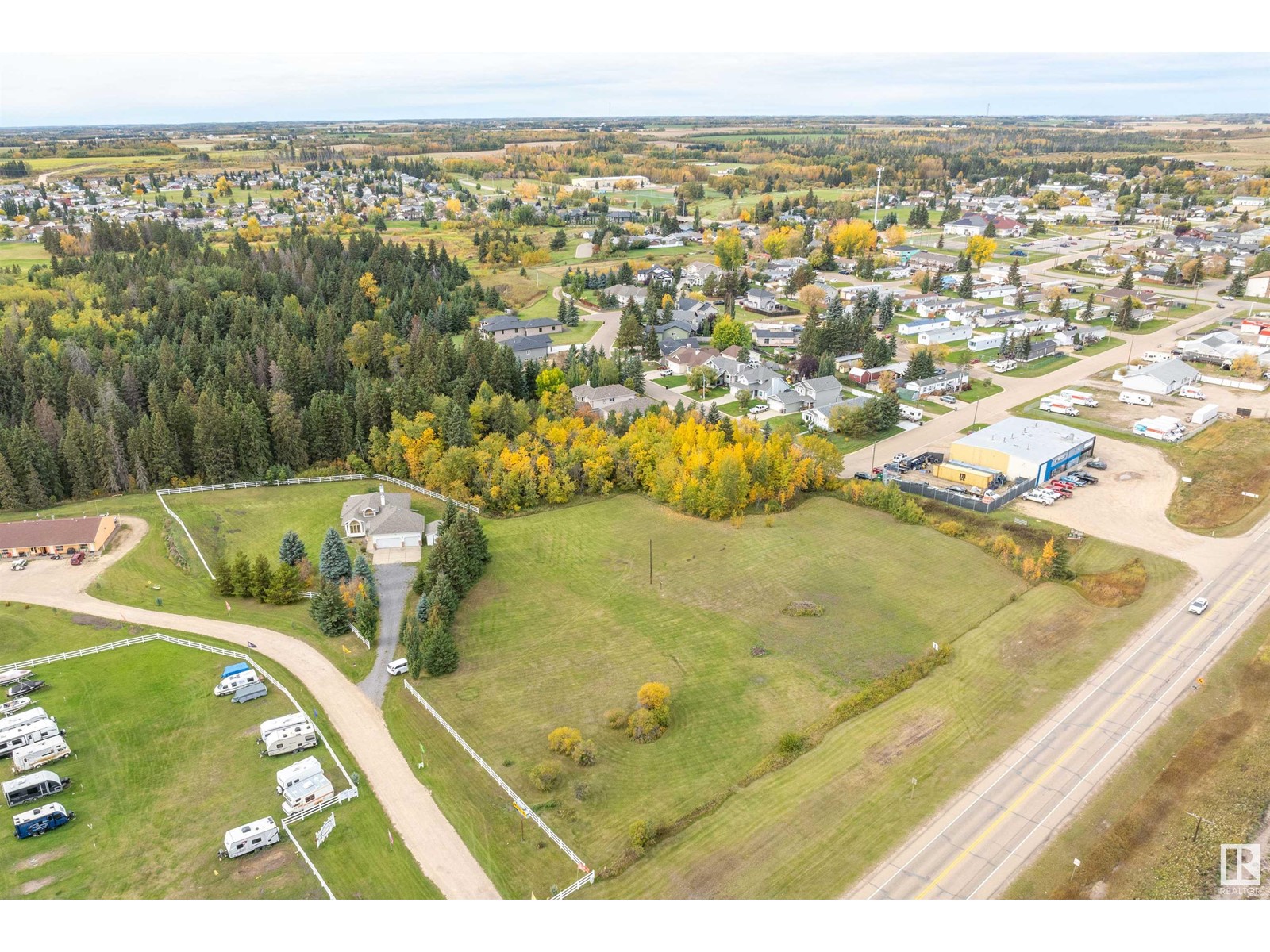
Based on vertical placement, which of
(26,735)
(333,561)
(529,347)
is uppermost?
(529,347)

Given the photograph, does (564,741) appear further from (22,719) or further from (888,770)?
(22,719)

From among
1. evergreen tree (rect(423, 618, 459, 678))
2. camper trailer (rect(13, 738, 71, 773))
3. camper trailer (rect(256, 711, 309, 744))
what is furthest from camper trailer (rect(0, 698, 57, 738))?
evergreen tree (rect(423, 618, 459, 678))

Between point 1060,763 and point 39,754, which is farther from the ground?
point 39,754

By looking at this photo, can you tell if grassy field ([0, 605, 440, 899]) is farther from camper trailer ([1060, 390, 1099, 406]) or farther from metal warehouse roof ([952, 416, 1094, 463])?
camper trailer ([1060, 390, 1099, 406])

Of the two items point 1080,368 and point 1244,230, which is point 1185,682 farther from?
point 1244,230

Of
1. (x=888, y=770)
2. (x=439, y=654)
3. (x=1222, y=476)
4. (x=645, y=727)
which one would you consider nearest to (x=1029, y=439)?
(x=1222, y=476)

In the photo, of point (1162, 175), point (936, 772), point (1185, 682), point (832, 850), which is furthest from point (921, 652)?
point (1162, 175)
